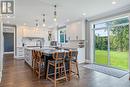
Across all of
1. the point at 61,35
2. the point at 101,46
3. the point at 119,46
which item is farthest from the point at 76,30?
the point at 61,35

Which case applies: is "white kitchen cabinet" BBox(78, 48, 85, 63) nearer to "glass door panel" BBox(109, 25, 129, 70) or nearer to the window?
"glass door panel" BBox(109, 25, 129, 70)

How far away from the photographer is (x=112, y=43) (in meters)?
6.02

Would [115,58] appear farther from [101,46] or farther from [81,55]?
[81,55]

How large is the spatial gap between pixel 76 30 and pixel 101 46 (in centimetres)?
181

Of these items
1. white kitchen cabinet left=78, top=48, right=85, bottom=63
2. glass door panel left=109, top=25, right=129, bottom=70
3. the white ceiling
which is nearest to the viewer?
the white ceiling

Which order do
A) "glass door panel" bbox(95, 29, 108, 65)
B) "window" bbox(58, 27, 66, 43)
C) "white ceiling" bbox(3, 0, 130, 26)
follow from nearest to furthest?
"white ceiling" bbox(3, 0, 130, 26)
"glass door panel" bbox(95, 29, 108, 65)
"window" bbox(58, 27, 66, 43)

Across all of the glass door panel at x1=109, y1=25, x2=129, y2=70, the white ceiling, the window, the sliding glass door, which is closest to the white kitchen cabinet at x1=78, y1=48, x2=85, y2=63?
the sliding glass door

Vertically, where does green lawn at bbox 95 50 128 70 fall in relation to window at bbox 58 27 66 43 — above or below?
below

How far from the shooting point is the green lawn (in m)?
5.50

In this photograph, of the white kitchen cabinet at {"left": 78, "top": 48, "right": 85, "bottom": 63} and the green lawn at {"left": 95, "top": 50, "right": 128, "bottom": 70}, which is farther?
the white kitchen cabinet at {"left": 78, "top": 48, "right": 85, "bottom": 63}

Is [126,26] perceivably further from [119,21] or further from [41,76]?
[41,76]

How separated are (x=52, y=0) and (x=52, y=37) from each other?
7.19 m

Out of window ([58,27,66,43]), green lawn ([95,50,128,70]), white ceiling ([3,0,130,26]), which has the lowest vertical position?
green lawn ([95,50,128,70])

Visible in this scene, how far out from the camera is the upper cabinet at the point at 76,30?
23.0ft
